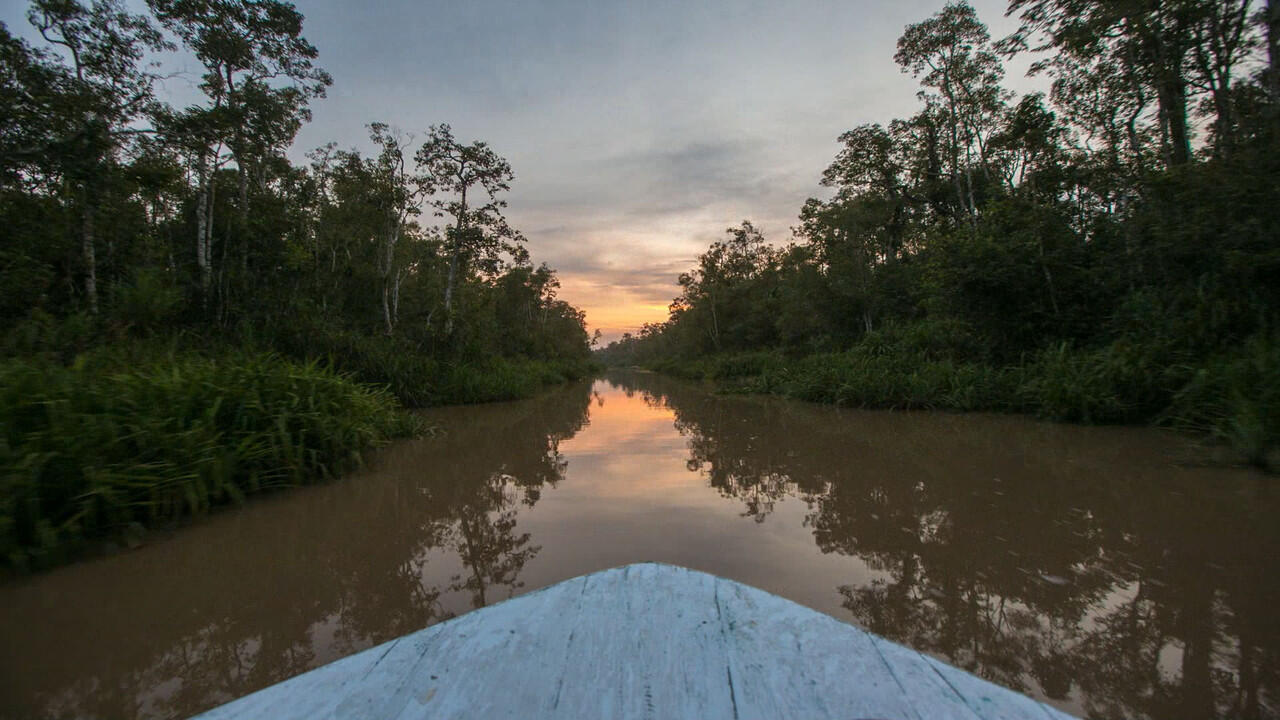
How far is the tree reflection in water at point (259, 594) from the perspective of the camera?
1.66 metres

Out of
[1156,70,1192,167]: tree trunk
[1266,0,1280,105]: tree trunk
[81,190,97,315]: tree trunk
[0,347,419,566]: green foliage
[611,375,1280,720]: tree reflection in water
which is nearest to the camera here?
[611,375,1280,720]: tree reflection in water

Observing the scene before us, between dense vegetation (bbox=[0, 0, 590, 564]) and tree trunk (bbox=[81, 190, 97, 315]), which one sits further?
tree trunk (bbox=[81, 190, 97, 315])

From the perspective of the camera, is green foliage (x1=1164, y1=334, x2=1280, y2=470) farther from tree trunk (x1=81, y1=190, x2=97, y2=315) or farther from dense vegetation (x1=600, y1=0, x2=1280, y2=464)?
tree trunk (x1=81, y1=190, x2=97, y2=315)

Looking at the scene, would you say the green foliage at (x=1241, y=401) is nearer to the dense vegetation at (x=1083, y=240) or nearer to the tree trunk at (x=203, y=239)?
the dense vegetation at (x=1083, y=240)

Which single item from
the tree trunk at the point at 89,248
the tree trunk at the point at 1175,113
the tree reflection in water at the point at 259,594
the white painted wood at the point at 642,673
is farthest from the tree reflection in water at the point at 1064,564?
the tree trunk at the point at 89,248

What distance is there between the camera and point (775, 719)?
2.45 feet

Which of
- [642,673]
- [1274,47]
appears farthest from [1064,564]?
[1274,47]

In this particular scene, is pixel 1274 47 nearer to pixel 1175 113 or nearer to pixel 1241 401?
pixel 1175 113

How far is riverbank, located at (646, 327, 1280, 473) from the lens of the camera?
445 centimetres

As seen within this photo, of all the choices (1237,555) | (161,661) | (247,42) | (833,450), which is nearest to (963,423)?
(833,450)

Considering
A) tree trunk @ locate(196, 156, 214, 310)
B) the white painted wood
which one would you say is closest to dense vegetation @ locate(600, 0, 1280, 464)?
the white painted wood

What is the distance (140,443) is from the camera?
10.4 ft

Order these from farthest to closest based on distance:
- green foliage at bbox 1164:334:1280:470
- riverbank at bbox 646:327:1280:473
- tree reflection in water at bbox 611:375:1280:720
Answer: riverbank at bbox 646:327:1280:473 < green foliage at bbox 1164:334:1280:470 < tree reflection in water at bbox 611:375:1280:720

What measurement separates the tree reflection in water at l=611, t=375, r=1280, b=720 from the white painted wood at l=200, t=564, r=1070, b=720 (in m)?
1.10
